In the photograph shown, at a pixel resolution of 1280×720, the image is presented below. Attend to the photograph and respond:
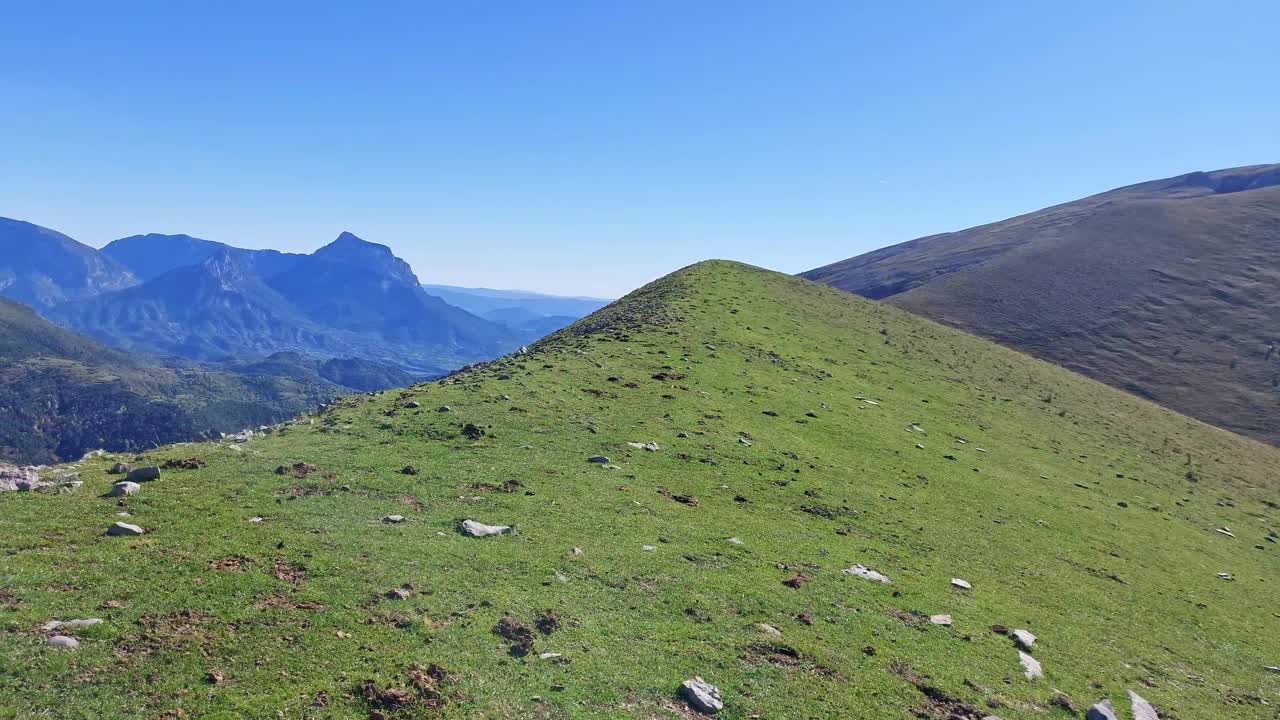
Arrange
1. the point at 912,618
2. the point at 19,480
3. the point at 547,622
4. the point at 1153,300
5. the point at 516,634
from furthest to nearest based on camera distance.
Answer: the point at 1153,300
the point at 19,480
the point at 912,618
the point at 547,622
the point at 516,634

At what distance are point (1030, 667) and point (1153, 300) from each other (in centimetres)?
13484

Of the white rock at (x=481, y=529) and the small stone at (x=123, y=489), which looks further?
the white rock at (x=481, y=529)

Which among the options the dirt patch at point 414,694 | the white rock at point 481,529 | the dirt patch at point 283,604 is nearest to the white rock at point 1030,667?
the dirt patch at point 414,694

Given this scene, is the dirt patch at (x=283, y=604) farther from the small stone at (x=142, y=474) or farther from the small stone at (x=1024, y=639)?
the small stone at (x=1024, y=639)

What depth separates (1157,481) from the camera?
36562 mm

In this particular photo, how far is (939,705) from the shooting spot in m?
12.7

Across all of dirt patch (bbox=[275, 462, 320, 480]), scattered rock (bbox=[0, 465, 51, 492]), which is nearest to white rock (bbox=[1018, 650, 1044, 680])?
dirt patch (bbox=[275, 462, 320, 480])

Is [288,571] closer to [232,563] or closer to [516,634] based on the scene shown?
[232,563]

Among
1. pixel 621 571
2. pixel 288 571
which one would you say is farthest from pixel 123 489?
pixel 621 571

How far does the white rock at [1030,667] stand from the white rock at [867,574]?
3502 mm

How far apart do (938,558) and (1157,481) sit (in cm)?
2561

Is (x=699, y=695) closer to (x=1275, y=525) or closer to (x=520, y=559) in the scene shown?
(x=520, y=559)

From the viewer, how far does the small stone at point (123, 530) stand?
14.1 meters

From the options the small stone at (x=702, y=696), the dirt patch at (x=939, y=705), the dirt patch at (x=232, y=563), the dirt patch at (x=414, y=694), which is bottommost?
the dirt patch at (x=939, y=705)
